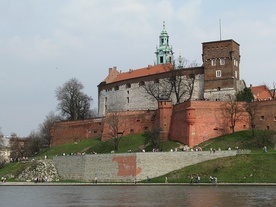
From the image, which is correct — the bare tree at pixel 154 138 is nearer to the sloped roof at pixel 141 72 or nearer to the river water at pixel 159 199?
the sloped roof at pixel 141 72

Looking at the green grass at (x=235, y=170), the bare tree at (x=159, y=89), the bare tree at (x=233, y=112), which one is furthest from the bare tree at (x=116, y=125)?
the green grass at (x=235, y=170)

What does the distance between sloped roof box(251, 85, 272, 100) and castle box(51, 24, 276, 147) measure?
15.9 ft

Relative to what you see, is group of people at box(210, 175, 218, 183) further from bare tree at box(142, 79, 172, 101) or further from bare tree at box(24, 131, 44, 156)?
bare tree at box(24, 131, 44, 156)

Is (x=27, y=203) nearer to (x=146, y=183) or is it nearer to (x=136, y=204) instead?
(x=136, y=204)

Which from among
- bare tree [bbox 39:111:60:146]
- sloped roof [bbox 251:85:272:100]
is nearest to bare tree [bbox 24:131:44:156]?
bare tree [bbox 39:111:60:146]

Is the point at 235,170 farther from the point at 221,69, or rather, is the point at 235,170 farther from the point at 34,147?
the point at 34,147

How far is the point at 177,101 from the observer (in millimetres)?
70812

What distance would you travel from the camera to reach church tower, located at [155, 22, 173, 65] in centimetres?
10275

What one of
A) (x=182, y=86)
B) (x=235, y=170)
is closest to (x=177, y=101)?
(x=182, y=86)

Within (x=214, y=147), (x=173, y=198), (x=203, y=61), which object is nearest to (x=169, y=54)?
(x=203, y=61)

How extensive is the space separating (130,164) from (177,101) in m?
20.1

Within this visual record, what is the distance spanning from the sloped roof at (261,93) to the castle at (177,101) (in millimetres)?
4844

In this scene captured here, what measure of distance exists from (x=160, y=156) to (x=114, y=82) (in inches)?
1270

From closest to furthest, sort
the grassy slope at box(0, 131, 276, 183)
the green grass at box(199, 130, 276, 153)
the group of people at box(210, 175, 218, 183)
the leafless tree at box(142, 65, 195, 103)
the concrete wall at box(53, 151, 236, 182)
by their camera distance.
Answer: the group of people at box(210, 175, 218, 183) → the grassy slope at box(0, 131, 276, 183) → the concrete wall at box(53, 151, 236, 182) → the green grass at box(199, 130, 276, 153) → the leafless tree at box(142, 65, 195, 103)
